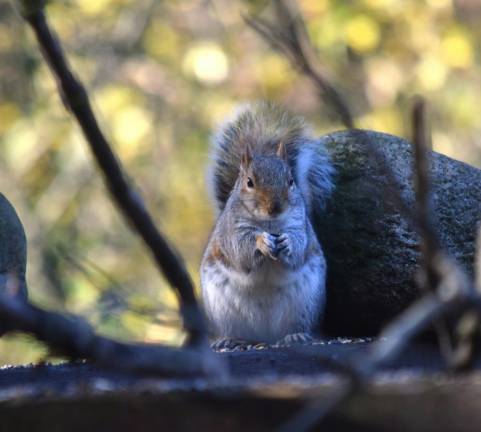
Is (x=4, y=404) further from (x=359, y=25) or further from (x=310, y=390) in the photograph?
(x=359, y=25)

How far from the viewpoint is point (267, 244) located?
2.80 metres

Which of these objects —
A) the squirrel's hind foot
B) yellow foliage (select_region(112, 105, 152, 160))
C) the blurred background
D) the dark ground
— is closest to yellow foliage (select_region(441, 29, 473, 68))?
the blurred background

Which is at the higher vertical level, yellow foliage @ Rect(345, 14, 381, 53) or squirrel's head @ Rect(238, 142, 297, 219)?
yellow foliage @ Rect(345, 14, 381, 53)

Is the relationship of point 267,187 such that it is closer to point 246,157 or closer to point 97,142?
point 246,157

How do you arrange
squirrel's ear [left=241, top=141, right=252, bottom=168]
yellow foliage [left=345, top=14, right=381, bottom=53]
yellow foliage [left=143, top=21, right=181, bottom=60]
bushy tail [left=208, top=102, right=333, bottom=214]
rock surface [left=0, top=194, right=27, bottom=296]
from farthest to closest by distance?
yellow foliage [left=143, top=21, right=181, bottom=60] < yellow foliage [left=345, top=14, right=381, bottom=53] < bushy tail [left=208, top=102, right=333, bottom=214] < squirrel's ear [left=241, top=141, right=252, bottom=168] < rock surface [left=0, top=194, right=27, bottom=296]

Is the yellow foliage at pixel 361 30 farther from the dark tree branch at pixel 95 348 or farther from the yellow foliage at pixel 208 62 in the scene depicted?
the dark tree branch at pixel 95 348

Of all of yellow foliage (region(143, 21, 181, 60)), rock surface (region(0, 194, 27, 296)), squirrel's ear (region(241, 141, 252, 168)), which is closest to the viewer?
rock surface (region(0, 194, 27, 296))

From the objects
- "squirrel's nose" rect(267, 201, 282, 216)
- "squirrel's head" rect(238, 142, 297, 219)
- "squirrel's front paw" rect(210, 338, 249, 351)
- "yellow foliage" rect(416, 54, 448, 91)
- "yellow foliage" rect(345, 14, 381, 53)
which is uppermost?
"yellow foliage" rect(345, 14, 381, 53)

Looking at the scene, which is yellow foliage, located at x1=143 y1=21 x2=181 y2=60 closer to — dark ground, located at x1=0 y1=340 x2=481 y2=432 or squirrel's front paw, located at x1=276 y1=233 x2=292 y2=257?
squirrel's front paw, located at x1=276 y1=233 x2=292 y2=257

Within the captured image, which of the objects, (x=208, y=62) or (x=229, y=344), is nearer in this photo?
(x=229, y=344)

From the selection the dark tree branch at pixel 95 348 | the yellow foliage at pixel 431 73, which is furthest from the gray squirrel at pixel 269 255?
the yellow foliage at pixel 431 73

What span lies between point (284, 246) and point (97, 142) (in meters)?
1.99

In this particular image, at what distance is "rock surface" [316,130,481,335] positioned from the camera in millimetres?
2654

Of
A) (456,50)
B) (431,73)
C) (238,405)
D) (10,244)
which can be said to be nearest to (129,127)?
(431,73)
